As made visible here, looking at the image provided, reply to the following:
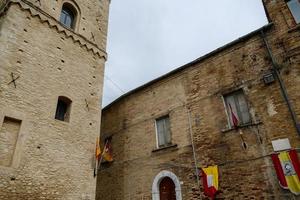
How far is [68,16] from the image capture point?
11547 millimetres

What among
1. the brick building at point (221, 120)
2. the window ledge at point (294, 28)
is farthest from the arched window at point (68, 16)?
the window ledge at point (294, 28)

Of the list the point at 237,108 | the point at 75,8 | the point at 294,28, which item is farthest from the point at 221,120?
the point at 75,8

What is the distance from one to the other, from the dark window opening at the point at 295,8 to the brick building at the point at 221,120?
31 millimetres

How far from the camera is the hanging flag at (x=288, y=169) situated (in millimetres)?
6586

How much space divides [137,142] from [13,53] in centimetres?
628

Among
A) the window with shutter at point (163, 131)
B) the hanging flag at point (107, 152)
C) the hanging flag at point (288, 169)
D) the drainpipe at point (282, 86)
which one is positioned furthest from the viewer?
the hanging flag at point (107, 152)

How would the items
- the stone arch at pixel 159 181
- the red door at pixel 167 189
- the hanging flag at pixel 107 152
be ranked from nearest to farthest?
the stone arch at pixel 159 181
the red door at pixel 167 189
the hanging flag at pixel 107 152

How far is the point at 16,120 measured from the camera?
7633 millimetres

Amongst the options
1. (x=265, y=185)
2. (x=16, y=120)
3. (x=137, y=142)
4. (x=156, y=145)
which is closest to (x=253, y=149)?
(x=265, y=185)

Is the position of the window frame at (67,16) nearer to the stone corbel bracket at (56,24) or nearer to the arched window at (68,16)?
the arched window at (68,16)

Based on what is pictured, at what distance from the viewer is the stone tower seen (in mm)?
7387

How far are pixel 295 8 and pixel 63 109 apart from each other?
9.57 meters

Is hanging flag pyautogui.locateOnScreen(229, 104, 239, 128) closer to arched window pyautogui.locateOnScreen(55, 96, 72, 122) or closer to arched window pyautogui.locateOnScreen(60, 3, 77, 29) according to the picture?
arched window pyautogui.locateOnScreen(55, 96, 72, 122)

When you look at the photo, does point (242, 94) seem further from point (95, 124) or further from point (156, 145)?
point (95, 124)
